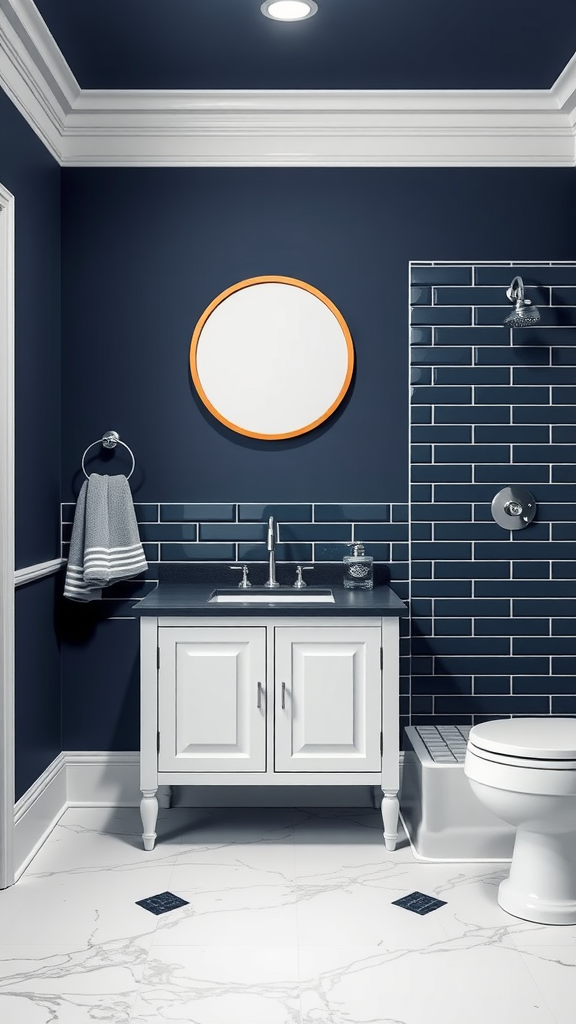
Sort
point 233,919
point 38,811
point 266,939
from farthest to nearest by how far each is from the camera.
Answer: point 38,811, point 233,919, point 266,939

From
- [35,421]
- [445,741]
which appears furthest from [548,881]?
[35,421]

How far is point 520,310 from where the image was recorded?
3.22 m

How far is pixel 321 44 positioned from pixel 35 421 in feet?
4.98

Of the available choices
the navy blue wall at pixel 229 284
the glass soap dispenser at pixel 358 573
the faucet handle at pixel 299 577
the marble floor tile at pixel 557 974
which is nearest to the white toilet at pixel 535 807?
the marble floor tile at pixel 557 974

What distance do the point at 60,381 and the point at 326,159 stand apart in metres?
1.27

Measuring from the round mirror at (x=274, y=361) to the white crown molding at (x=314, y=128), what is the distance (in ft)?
1.66

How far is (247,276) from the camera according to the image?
3.42m

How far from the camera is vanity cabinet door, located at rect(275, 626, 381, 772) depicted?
114 inches

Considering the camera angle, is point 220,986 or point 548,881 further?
point 548,881

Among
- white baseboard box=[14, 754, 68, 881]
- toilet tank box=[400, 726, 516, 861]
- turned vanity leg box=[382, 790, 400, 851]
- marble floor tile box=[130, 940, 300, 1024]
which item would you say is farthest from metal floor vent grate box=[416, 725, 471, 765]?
white baseboard box=[14, 754, 68, 881]

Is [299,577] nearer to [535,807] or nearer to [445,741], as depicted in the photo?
[445,741]

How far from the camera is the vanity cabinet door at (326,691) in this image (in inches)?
114

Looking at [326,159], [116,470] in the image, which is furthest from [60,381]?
[326,159]

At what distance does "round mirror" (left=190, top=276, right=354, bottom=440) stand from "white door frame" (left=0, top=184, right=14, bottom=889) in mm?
844
